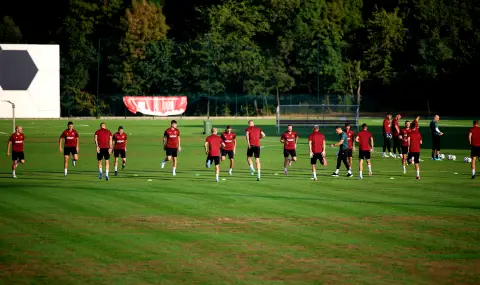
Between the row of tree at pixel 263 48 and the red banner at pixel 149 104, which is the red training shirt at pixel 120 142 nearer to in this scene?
the red banner at pixel 149 104

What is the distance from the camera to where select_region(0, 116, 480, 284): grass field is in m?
15.6

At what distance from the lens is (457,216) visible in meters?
22.4

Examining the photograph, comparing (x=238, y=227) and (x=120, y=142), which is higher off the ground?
(x=120, y=142)

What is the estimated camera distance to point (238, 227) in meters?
20.5

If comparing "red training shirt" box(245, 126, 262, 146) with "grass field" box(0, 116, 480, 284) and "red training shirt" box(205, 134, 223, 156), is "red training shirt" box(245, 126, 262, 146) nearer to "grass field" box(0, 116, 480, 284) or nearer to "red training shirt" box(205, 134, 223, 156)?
"grass field" box(0, 116, 480, 284)

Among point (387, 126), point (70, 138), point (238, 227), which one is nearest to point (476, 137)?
point (387, 126)

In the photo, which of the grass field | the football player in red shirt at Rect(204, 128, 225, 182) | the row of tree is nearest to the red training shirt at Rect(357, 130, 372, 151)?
the grass field

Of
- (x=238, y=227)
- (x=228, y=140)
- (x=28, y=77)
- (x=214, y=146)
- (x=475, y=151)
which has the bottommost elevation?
(x=238, y=227)

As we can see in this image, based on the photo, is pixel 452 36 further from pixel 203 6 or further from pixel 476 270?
pixel 476 270

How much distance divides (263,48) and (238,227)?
86.7m

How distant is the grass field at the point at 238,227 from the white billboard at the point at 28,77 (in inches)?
1890

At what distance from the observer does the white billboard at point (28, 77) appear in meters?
82.0

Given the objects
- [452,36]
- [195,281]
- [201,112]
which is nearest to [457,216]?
[195,281]

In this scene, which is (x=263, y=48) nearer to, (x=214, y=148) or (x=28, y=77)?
(x=28, y=77)
